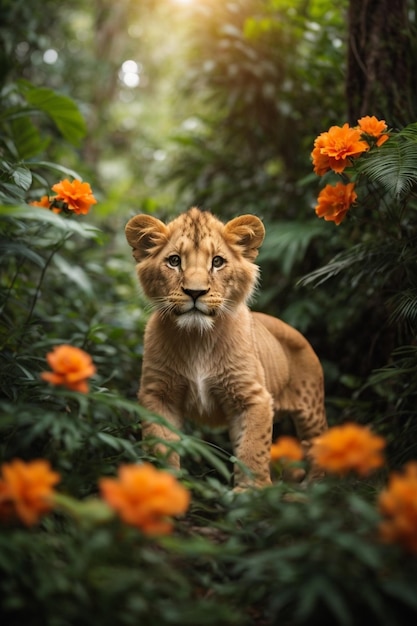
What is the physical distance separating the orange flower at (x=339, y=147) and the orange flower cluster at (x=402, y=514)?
191 cm

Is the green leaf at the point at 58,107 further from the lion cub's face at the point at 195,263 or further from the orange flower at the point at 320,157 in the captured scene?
the orange flower at the point at 320,157

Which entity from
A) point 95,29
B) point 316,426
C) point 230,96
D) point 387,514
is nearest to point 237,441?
point 316,426

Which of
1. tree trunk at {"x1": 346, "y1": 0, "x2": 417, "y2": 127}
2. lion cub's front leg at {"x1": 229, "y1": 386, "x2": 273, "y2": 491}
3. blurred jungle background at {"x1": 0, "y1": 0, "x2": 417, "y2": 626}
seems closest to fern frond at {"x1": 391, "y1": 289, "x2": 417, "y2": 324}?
blurred jungle background at {"x1": 0, "y1": 0, "x2": 417, "y2": 626}

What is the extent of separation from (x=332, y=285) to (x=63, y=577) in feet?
13.4

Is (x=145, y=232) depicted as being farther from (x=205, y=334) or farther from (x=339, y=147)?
(x=339, y=147)

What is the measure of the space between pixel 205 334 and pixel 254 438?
62cm

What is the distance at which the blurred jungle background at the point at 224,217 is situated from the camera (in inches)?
78.1

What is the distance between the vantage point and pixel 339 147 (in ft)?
10.8

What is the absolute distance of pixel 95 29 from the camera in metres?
10.4

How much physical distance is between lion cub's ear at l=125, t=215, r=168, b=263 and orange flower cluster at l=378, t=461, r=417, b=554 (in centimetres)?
210

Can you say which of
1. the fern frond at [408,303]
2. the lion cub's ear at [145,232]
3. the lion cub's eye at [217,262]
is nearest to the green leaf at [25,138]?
the lion cub's ear at [145,232]

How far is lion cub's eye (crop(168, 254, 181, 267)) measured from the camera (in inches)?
135

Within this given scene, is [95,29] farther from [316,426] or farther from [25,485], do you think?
[25,485]

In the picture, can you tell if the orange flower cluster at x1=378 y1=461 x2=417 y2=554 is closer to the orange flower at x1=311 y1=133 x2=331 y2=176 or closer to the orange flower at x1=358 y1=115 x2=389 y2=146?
the orange flower at x1=311 y1=133 x2=331 y2=176
